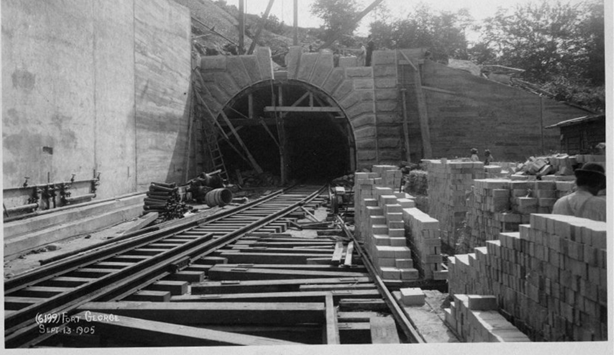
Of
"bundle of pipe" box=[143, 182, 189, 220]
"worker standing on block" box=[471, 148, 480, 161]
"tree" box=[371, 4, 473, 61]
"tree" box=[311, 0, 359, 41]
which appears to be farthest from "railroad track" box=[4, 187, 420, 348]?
"tree" box=[311, 0, 359, 41]

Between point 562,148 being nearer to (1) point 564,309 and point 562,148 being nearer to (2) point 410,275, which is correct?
(2) point 410,275

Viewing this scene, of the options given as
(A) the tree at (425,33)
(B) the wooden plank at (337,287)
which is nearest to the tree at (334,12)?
(A) the tree at (425,33)

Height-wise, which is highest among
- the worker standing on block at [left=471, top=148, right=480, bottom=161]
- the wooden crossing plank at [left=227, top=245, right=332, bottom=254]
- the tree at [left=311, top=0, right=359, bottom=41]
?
the tree at [left=311, top=0, right=359, bottom=41]

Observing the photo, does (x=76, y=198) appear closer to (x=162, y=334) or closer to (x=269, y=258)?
(x=269, y=258)

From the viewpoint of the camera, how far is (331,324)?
428 cm

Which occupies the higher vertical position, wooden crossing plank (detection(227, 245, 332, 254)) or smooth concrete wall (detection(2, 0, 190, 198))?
smooth concrete wall (detection(2, 0, 190, 198))

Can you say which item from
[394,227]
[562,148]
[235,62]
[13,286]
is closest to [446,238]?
[394,227]

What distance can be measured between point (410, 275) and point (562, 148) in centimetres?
1353

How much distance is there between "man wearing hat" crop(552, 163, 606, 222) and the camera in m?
4.07

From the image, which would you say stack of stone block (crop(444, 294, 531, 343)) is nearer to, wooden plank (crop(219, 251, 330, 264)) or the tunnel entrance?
wooden plank (crop(219, 251, 330, 264))

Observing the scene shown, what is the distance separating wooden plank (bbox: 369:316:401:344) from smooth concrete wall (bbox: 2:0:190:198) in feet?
24.2

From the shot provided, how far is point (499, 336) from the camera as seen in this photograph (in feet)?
11.4

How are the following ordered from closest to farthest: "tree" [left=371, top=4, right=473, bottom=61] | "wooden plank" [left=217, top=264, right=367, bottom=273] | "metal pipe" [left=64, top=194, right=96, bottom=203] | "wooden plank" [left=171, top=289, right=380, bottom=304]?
"wooden plank" [left=171, top=289, right=380, bottom=304], "wooden plank" [left=217, top=264, right=367, bottom=273], "metal pipe" [left=64, top=194, right=96, bottom=203], "tree" [left=371, top=4, right=473, bottom=61]

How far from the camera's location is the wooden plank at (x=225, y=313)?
4.66 metres
